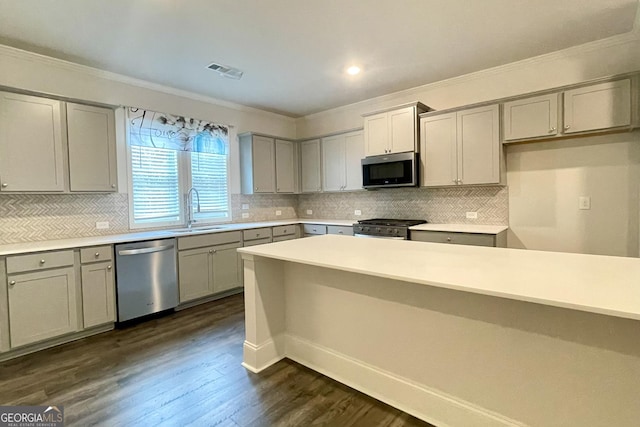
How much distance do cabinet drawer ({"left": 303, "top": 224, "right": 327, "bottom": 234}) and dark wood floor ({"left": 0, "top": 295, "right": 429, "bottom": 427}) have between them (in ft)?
7.28

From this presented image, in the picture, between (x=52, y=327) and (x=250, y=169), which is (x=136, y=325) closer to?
(x=52, y=327)

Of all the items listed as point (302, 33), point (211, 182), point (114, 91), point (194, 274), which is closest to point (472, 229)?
point (302, 33)

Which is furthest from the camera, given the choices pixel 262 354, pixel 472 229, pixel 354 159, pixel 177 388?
pixel 354 159

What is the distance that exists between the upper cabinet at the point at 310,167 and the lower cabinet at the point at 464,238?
2065 millimetres

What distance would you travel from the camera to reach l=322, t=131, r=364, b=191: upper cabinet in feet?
15.5

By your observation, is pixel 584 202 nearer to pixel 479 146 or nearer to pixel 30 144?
pixel 479 146

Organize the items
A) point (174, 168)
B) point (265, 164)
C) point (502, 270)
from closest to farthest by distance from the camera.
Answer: point (502, 270) → point (174, 168) → point (265, 164)

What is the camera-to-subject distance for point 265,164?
16.3ft

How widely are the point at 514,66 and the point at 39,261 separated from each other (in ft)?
16.8

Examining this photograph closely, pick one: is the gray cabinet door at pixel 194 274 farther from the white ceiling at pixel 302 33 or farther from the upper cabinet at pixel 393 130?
the upper cabinet at pixel 393 130

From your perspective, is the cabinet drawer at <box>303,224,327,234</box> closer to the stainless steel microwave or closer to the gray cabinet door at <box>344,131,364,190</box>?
the gray cabinet door at <box>344,131,364,190</box>

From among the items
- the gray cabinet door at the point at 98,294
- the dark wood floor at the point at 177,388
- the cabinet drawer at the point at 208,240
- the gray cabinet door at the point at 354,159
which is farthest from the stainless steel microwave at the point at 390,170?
the gray cabinet door at the point at 98,294

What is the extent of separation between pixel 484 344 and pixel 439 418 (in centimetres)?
52

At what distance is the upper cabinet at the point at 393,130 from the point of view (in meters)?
3.91
